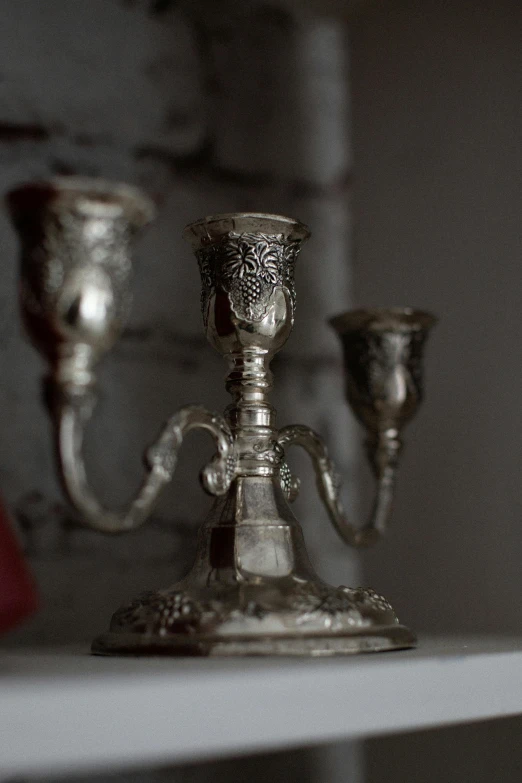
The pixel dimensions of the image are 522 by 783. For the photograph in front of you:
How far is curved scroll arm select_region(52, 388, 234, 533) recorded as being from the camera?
0.47 meters

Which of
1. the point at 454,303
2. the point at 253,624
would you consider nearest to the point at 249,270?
Answer: the point at 253,624

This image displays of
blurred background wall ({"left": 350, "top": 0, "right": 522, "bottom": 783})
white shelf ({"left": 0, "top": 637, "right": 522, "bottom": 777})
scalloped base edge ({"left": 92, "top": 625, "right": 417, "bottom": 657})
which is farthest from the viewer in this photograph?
blurred background wall ({"left": 350, "top": 0, "right": 522, "bottom": 783})

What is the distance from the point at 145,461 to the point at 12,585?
113 millimetres

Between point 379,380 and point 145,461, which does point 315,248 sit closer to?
point 379,380

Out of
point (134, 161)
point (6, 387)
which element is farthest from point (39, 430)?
point (134, 161)

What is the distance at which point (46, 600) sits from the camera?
815mm

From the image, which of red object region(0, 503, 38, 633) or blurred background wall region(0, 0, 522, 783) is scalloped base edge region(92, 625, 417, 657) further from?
blurred background wall region(0, 0, 522, 783)

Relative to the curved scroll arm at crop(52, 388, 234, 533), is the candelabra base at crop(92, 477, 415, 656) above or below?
below

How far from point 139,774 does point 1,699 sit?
0.51m

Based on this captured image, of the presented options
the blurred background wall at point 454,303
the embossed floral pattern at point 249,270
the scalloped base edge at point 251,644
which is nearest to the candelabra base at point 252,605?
the scalloped base edge at point 251,644

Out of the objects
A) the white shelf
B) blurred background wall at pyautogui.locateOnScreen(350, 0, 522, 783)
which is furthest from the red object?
blurred background wall at pyautogui.locateOnScreen(350, 0, 522, 783)

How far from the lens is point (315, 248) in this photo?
3.26 feet

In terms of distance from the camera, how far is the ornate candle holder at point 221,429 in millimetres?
457

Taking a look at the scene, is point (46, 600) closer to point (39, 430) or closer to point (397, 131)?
point (39, 430)
